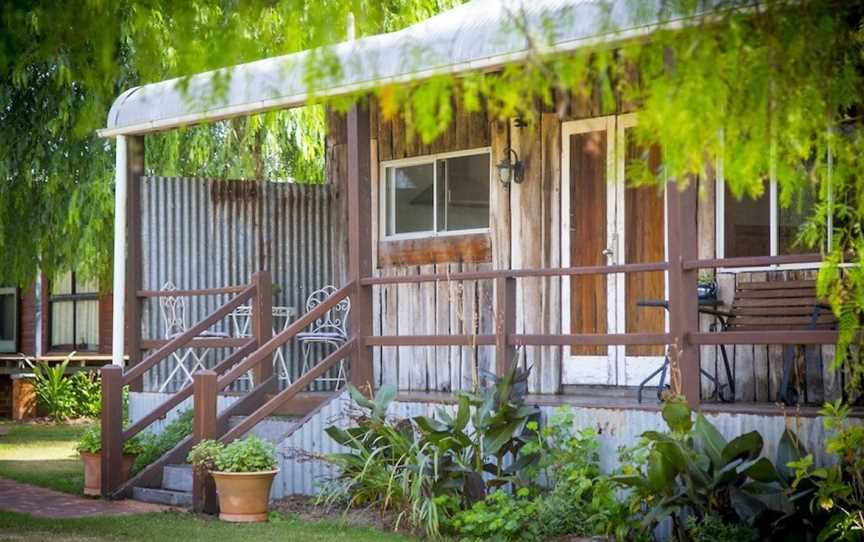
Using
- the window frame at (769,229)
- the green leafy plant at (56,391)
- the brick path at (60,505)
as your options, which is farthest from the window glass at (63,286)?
the window frame at (769,229)

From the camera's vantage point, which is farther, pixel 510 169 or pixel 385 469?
pixel 510 169

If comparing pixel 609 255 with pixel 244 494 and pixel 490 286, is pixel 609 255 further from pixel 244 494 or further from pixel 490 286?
pixel 244 494

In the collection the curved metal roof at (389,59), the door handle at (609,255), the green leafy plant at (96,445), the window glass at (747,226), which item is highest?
the curved metal roof at (389,59)

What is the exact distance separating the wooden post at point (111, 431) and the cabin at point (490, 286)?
0.06 ft

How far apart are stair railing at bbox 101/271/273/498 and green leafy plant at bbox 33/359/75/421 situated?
8.90 m

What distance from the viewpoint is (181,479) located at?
1145 cm

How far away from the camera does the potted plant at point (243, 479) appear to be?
1020 centimetres

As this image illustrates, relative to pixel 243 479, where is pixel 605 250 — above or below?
above

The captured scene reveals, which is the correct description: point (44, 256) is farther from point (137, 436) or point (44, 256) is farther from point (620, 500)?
point (620, 500)

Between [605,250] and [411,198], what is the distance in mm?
2490

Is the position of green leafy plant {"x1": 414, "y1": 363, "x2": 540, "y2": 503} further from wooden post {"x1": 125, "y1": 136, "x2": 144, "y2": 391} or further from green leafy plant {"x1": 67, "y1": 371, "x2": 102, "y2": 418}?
green leafy plant {"x1": 67, "y1": 371, "x2": 102, "y2": 418}

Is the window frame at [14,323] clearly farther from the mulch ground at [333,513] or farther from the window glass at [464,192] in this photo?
the mulch ground at [333,513]

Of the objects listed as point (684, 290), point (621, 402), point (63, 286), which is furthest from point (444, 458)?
point (63, 286)

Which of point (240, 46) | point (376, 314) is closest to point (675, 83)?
point (240, 46)
